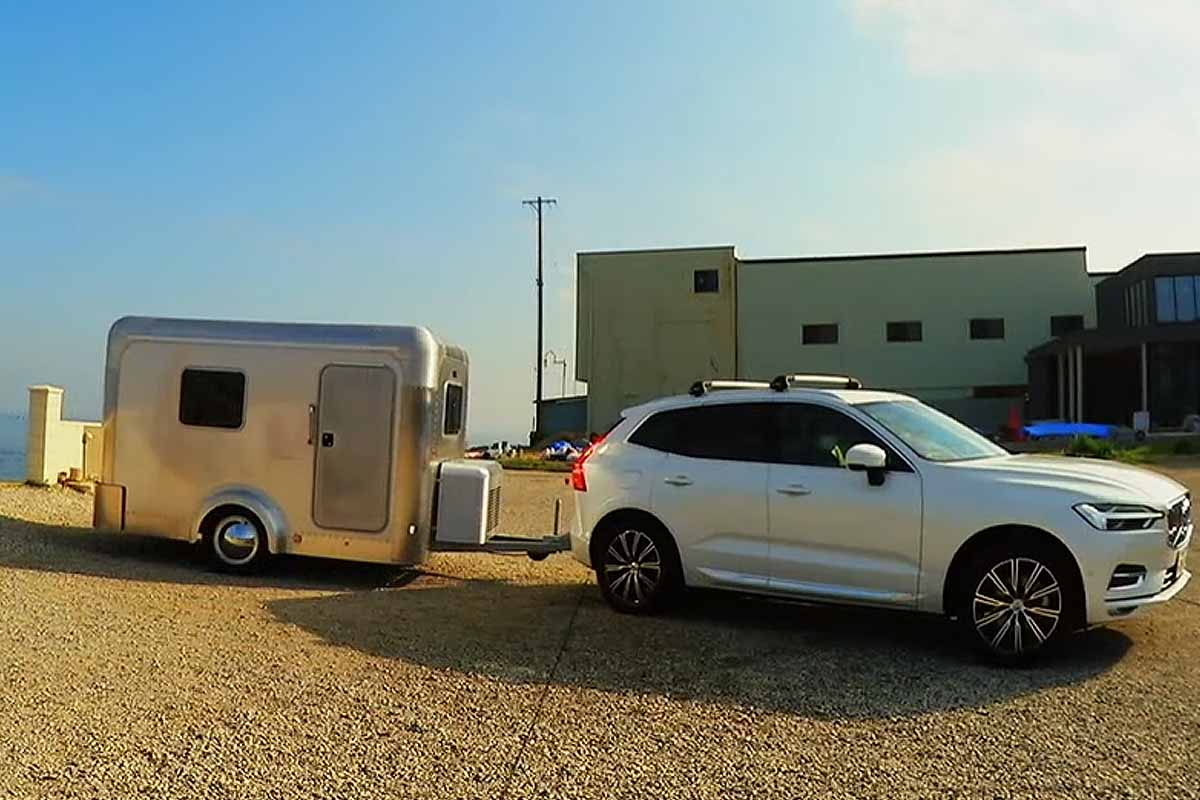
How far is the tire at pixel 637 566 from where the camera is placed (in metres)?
7.96

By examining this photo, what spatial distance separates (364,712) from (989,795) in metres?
3.01

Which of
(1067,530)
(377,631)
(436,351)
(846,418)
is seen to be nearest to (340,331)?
(436,351)

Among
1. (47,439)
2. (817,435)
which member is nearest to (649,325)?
(47,439)

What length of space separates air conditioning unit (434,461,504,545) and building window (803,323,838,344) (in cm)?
4141

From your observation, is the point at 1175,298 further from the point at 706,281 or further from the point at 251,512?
the point at 251,512

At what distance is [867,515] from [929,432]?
38.5 inches

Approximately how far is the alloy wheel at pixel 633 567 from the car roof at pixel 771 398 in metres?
1.03

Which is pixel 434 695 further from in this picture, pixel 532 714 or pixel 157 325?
pixel 157 325

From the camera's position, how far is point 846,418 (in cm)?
752

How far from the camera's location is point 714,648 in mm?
7000

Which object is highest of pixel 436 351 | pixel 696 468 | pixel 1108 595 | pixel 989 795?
pixel 436 351

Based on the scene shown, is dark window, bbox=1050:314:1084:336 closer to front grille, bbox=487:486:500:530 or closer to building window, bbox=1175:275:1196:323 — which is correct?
building window, bbox=1175:275:1196:323

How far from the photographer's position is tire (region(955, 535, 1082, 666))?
6.45m

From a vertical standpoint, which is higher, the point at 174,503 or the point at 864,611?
the point at 174,503
